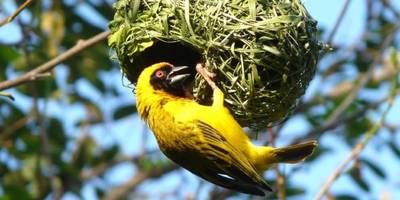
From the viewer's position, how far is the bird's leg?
3996 mm

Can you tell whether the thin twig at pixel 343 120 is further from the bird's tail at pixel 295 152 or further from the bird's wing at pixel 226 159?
the bird's wing at pixel 226 159

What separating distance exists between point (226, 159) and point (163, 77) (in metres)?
0.46

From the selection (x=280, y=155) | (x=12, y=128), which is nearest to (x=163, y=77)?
(x=280, y=155)

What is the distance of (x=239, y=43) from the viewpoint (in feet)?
13.0

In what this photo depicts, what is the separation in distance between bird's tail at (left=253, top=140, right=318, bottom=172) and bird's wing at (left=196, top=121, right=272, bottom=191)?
0.73ft

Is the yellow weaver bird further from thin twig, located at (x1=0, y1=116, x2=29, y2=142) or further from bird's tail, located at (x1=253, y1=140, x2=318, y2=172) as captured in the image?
thin twig, located at (x1=0, y1=116, x2=29, y2=142)

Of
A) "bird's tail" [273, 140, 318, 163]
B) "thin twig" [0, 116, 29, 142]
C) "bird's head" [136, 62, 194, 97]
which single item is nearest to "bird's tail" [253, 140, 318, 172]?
"bird's tail" [273, 140, 318, 163]

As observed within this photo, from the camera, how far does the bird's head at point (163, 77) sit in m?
4.13

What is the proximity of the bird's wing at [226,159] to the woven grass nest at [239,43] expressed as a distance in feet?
0.54

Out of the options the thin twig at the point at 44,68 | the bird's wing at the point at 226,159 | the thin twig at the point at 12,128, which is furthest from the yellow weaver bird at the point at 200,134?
the thin twig at the point at 12,128

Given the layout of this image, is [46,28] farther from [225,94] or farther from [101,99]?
[225,94]

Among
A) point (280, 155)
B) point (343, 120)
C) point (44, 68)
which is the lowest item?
point (343, 120)

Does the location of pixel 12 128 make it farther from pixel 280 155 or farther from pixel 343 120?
pixel 280 155

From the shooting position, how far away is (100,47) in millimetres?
6312
